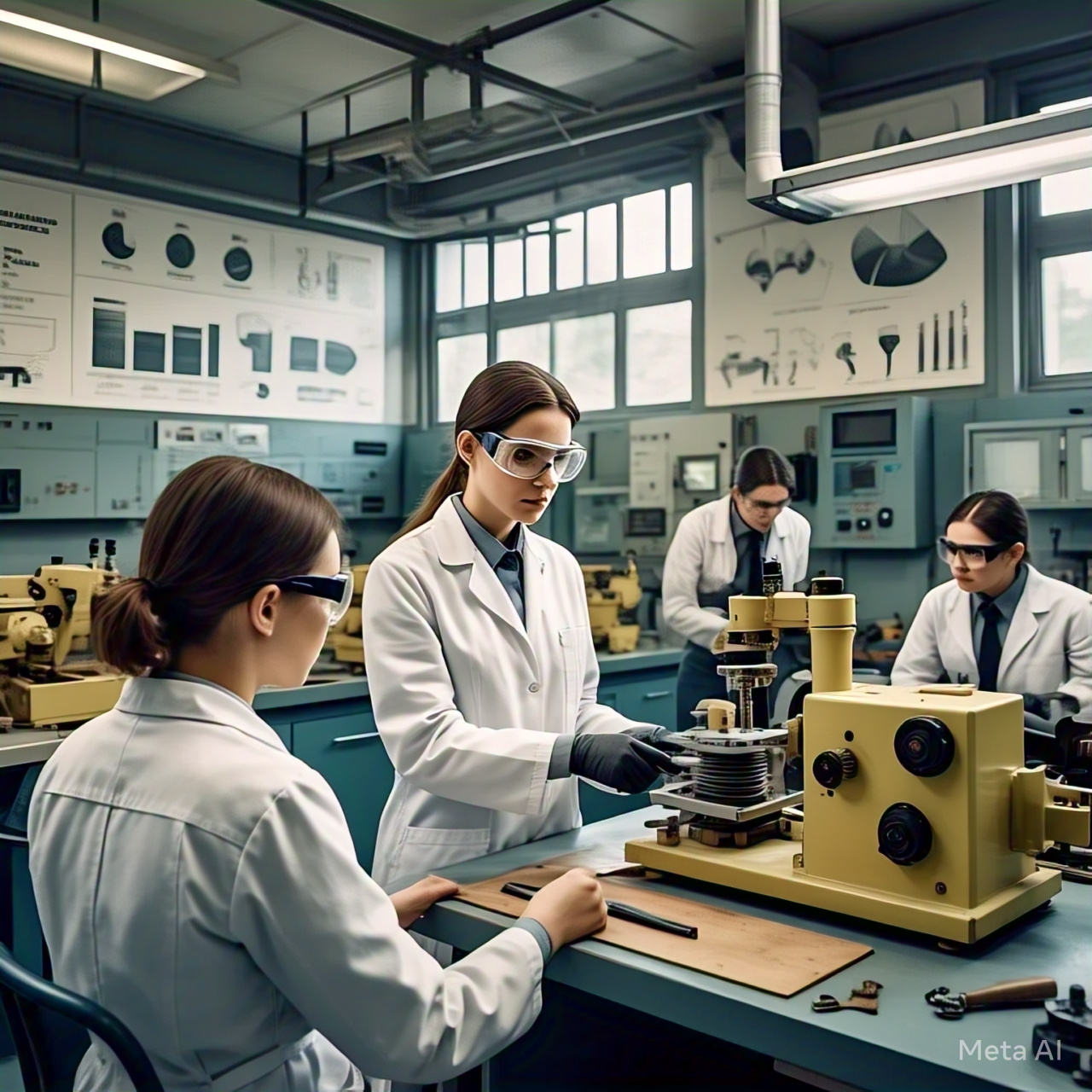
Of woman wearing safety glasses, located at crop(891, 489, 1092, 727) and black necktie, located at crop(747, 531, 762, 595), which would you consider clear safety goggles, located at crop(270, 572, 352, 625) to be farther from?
black necktie, located at crop(747, 531, 762, 595)

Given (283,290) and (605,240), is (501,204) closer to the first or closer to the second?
(605,240)

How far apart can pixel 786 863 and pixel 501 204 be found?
4.82m

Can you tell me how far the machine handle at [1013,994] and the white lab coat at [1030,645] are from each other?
1.65 m

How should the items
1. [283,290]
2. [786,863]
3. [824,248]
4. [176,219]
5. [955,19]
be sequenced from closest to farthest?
1. [786,863]
2. [955,19]
3. [824,248]
4. [176,219]
5. [283,290]

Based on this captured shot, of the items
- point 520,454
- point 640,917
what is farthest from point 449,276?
point 640,917

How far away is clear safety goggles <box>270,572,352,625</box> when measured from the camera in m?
1.12

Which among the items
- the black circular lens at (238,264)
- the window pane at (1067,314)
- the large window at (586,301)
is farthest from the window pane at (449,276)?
the window pane at (1067,314)

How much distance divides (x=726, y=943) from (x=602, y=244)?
4759 millimetres

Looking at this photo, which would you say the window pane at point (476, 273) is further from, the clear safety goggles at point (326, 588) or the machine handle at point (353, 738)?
the clear safety goggles at point (326, 588)

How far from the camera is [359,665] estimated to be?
12.1ft

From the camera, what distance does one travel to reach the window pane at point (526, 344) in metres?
5.82

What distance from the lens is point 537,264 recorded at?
19.2 ft

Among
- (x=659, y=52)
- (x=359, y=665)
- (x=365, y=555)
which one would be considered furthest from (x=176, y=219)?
(x=359, y=665)

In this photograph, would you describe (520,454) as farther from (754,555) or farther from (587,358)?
(587,358)
